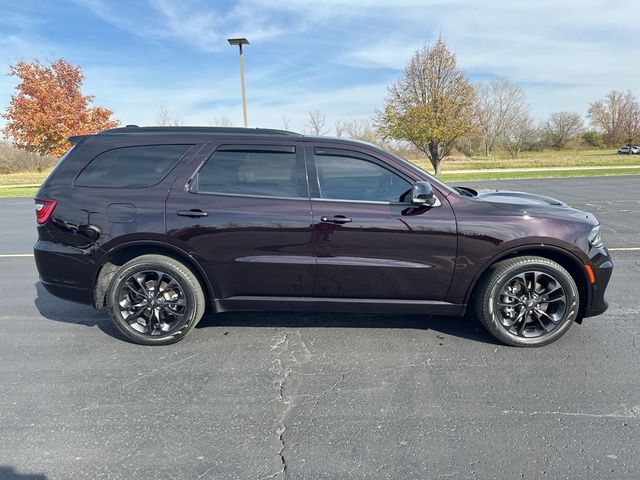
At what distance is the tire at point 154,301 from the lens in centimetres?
356

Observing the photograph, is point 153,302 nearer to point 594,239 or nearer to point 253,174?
point 253,174

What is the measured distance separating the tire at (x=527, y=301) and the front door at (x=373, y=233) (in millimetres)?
387

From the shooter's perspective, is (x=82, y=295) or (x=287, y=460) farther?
(x=82, y=295)

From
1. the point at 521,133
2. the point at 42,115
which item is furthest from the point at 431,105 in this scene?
the point at 521,133

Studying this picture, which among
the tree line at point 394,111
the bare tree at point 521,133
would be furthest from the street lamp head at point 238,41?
the bare tree at point 521,133

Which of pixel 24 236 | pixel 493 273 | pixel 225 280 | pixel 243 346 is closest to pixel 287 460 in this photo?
pixel 243 346

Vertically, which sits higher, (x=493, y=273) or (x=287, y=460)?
(x=493, y=273)

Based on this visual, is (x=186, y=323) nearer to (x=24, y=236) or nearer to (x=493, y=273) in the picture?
(x=493, y=273)

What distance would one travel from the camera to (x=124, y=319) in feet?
11.9

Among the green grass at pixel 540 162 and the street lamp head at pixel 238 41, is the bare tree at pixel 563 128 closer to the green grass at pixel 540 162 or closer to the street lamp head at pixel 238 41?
the green grass at pixel 540 162

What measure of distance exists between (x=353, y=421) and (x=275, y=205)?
181 centimetres

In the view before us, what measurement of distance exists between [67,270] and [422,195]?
3192 mm

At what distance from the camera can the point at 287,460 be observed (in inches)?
88.6

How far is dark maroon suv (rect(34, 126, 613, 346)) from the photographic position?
11.2 feet
